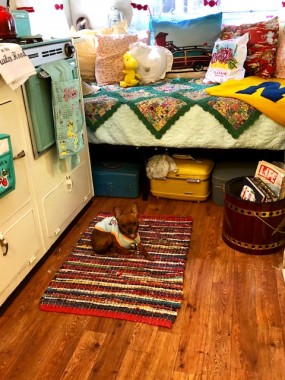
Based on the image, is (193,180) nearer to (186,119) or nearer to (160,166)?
(160,166)

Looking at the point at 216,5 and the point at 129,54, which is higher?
the point at 216,5

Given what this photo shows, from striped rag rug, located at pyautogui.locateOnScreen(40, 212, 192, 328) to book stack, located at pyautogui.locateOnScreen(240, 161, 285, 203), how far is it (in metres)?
0.47

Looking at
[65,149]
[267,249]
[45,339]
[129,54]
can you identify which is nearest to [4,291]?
[45,339]

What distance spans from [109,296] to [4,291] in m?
0.49

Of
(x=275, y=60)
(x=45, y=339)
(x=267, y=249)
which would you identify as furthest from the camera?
(x=275, y=60)

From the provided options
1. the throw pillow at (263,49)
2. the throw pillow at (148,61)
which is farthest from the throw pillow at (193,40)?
the throw pillow at (263,49)

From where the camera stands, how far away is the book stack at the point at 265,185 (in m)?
1.99

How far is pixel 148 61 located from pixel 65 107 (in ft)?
3.74

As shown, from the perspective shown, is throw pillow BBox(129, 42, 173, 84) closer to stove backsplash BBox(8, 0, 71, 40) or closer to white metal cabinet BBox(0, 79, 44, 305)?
stove backsplash BBox(8, 0, 71, 40)

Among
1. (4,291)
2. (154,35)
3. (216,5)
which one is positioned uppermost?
(216,5)

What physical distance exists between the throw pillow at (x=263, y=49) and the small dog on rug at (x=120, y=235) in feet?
5.10

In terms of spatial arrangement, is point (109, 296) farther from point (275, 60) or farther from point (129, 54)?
point (275, 60)

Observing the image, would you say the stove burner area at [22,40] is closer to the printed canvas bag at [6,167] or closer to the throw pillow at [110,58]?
the printed canvas bag at [6,167]

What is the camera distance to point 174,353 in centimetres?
148
